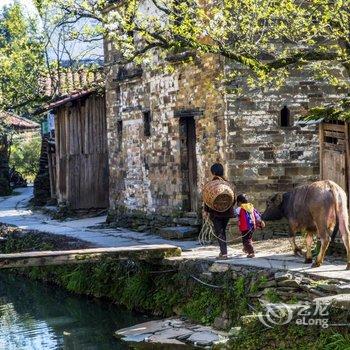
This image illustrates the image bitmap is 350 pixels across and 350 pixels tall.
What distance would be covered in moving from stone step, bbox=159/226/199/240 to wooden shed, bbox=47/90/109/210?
6.86 m

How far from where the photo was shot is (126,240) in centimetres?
1731

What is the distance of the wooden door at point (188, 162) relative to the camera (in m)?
17.5

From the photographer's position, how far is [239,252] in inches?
538

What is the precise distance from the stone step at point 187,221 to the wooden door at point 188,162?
32cm

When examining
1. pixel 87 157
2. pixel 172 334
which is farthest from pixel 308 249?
pixel 87 157

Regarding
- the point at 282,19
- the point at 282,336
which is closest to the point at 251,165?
the point at 282,19

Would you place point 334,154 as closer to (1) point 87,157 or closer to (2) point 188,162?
(2) point 188,162

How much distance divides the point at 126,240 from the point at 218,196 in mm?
5445

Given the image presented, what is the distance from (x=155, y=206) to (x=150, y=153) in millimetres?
1295

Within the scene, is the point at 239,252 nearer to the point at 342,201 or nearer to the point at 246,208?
the point at 246,208

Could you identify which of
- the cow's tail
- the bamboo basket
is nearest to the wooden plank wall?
the bamboo basket

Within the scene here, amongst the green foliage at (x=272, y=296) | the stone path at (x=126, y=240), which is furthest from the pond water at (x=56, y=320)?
the green foliage at (x=272, y=296)

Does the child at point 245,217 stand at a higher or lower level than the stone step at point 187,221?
higher

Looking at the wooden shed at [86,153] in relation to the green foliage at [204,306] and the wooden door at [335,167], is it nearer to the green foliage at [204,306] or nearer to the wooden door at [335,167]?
the wooden door at [335,167]
